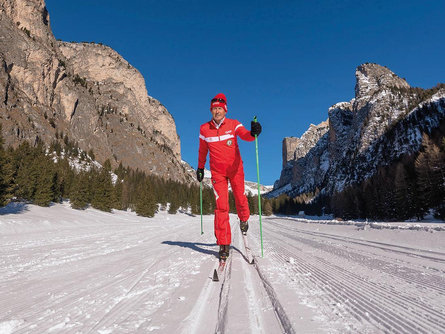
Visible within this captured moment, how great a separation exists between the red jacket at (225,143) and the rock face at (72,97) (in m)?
94.9

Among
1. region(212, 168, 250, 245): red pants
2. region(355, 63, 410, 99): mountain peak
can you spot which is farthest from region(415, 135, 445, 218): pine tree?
region(355, 63, 410, 99): mountain peak

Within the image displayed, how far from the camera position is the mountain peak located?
452 feet

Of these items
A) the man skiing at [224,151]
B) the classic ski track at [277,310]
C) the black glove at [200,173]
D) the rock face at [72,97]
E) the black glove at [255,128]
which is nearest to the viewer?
the classic ski track at [277,310]

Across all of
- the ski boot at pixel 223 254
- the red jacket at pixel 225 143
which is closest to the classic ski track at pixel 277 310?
the ski boot at pixel 223 254

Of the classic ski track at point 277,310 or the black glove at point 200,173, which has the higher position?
the black glove at point 200,173

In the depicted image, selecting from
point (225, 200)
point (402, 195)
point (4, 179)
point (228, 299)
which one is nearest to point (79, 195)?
point (4, 179)

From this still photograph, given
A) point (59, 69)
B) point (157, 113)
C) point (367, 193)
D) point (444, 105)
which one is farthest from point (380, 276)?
point (157, 113)

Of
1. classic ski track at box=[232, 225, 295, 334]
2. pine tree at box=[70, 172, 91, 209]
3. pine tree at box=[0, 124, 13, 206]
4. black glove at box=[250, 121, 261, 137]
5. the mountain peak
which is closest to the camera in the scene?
classic ski track at box=[232, 225, 295, 334]

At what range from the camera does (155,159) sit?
133 metres

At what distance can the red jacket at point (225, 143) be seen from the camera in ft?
13.9

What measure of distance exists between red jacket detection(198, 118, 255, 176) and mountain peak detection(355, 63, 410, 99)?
16108cm

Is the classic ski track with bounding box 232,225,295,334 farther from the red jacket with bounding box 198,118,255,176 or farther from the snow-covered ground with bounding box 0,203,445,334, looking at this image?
the red jacket with bounding box 198,118,255,176

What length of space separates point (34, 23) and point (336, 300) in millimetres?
151514

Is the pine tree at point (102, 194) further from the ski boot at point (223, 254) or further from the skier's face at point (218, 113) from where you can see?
the ski boot at point (223, 254)
